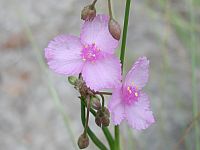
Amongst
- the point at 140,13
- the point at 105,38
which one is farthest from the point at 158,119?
the point at 105,38

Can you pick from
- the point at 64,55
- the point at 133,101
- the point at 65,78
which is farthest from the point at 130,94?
the point at 65,78

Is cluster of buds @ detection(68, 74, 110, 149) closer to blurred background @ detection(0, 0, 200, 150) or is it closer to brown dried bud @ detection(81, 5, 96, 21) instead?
brown dried bud @ detection(81, 5, 96, 21)

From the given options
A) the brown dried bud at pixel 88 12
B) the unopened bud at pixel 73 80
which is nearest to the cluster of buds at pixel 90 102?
the unopened bud at pixel 73 80

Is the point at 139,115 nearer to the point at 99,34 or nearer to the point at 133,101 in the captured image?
the point at 133,101

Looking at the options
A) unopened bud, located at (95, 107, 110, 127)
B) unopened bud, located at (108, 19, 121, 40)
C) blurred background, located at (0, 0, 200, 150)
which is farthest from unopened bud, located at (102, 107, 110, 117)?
blurred background, located at (0, 0, 200, 150)

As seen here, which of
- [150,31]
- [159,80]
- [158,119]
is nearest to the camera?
[158,119]

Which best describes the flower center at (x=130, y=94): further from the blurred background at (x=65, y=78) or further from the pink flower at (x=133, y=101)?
the blurred background at (x=65, y=78)

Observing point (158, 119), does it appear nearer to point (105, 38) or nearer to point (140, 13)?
point (140, 13)

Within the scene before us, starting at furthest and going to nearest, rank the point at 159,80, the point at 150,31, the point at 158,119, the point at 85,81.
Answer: the point at 150,31 < the point at 159,80 < the point at 158,119 < the point at 85,81
